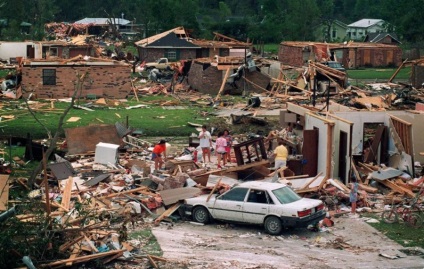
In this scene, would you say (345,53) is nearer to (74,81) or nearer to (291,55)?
(291,55)

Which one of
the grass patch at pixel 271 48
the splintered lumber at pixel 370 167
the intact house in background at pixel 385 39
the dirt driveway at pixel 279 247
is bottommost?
the dirt driveway at pixel 279 247

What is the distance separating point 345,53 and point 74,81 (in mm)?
Result: 26536

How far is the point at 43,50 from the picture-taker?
226ft

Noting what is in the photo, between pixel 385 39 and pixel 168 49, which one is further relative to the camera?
pixel 385 39

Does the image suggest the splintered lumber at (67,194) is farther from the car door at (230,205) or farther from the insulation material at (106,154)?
the insulation material at (106,154)

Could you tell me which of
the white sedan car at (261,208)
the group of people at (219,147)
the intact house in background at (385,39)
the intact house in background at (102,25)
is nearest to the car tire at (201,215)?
the white sedan car at (261,208)

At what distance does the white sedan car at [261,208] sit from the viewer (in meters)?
20.6

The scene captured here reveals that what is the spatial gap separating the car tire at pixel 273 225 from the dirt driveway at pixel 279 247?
137mm

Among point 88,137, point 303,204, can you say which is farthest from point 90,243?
point 88,137

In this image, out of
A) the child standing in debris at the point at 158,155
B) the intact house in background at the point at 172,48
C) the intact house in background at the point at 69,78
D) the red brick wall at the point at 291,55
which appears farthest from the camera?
the intact house in background at the point at 172,48

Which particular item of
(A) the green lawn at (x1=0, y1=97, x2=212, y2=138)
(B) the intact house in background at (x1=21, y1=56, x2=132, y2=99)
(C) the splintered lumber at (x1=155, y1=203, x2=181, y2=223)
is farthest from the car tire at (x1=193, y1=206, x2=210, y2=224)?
(B) the intact house in background at (x1=21, y1=56, x2=132, y2=99)

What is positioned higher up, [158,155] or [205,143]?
[205,143]

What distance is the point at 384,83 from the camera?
54562mm

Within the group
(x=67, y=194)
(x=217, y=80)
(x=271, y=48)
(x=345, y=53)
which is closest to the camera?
(x=67, y=194)
